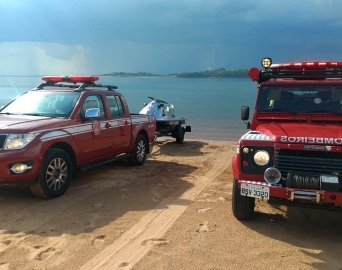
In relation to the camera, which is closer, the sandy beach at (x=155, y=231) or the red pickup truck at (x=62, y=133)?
the sandy beach at (x=155, y=231)

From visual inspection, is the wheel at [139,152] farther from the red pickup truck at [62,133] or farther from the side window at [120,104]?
the side window at [120,104]

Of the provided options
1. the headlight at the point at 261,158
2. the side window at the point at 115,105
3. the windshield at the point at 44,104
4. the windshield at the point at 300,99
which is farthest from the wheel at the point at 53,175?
the windshield at the point at 300,99

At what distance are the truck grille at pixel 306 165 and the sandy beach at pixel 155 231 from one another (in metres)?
0.80

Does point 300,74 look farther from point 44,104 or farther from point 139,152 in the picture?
point 44,104

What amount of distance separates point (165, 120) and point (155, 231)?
8476 millimetres

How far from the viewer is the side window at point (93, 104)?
281 inches

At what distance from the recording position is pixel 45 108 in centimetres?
698

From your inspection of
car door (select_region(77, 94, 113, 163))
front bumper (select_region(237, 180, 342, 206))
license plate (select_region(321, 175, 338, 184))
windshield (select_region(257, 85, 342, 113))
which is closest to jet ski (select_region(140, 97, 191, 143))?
car door (select_region(77, 94, 113, 163))

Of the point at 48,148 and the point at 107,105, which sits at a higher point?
the point at 107,105

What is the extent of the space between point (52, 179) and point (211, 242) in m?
2.86

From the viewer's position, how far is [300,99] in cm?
619

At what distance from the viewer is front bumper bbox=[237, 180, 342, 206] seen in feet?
14.5

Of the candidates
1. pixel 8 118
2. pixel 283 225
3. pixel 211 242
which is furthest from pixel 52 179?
pixel 283 225

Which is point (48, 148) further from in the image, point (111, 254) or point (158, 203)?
point (111, 254)
